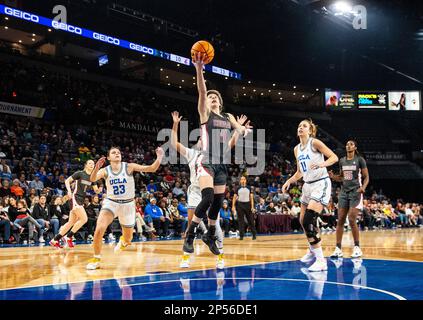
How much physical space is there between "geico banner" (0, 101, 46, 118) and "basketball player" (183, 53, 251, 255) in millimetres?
15487

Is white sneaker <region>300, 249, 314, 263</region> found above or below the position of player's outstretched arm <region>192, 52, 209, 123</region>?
below

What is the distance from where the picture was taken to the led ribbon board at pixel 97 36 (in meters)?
21.6

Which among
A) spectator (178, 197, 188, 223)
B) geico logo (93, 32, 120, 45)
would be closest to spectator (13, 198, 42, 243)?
spectator (178, 197, 188, 223)

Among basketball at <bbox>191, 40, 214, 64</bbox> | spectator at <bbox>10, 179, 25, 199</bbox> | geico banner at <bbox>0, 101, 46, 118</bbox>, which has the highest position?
geico banner at <bbox>0, 101, 46, 118</bbox>

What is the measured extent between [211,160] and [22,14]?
19748 millimetres

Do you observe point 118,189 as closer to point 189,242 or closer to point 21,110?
point 189,242

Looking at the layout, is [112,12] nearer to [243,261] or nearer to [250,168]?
[250,168]

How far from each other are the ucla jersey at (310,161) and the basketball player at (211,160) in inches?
38.1

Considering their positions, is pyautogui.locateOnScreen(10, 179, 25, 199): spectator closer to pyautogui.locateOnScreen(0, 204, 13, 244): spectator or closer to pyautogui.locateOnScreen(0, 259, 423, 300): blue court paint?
pyautogui.locateOnScreen(0, 204, 13, 244): spectator

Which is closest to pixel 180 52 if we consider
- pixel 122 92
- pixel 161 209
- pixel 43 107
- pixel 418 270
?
pixel 122 92

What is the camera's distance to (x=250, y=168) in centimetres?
2375

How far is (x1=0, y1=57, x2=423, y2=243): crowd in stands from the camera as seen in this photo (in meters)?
12.1

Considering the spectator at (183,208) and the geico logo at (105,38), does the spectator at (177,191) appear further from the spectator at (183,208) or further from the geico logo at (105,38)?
the geico logo at (105,38)
